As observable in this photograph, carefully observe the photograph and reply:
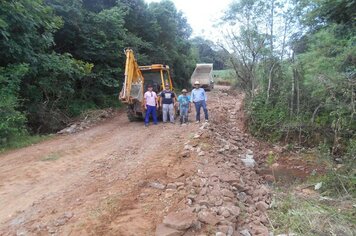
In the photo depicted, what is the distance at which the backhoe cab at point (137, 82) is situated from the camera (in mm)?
11972

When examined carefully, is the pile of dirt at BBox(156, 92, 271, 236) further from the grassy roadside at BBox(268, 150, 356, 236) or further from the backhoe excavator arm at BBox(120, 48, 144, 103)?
the backhoe excavator arm at BBox(120, 48, 144, 103)

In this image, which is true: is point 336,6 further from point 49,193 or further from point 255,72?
point 49,193

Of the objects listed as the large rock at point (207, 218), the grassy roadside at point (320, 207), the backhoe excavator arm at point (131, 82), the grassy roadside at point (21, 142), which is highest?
the backhoe excavator arm at point (131, 82)

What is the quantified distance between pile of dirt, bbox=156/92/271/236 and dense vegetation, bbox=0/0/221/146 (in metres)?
5.75

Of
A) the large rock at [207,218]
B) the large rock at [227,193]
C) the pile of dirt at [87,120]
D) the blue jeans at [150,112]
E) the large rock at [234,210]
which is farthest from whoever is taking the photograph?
the pile of dirt at [87,120]

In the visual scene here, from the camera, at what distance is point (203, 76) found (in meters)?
31.5

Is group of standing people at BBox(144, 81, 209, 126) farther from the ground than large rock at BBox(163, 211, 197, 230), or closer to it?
farther from the ground

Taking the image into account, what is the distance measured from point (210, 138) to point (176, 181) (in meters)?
3.46

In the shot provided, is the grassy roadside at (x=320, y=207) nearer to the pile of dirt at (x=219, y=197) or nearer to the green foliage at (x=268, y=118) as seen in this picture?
the pile of dirt at (x=219, y=197)

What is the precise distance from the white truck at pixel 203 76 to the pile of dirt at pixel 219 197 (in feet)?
69.0

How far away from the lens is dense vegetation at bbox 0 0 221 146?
10633 mm

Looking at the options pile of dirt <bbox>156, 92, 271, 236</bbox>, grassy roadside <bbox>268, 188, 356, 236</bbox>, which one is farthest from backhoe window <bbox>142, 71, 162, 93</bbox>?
grassy roadside <bbox>268, 188, 356, 236</bbox>

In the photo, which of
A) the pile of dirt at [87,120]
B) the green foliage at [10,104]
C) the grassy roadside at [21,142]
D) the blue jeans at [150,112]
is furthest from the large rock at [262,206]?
the pile of dirt at [87,120]

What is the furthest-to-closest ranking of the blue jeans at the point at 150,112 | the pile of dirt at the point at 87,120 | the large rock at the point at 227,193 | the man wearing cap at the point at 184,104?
the pile of dirt at the point at 87,120
the blue jeans at the point at 150,112
the man wearing cap at the point at 184,104
the large rock at the point at 227,193
